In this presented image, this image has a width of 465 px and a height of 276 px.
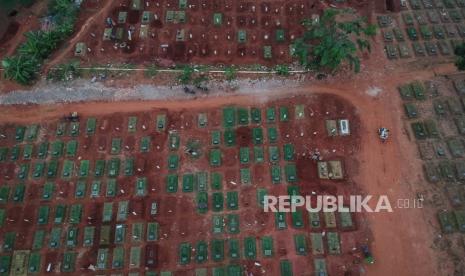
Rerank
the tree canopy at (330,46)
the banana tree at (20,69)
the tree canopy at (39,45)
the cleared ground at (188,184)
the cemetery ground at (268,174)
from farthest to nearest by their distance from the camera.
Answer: the tree canopy at (39,45) → the banana tree at (20,69) → the tree canopy at (330,46) → the cleared ground at (188,184) → the cemetery ground at (268,174)

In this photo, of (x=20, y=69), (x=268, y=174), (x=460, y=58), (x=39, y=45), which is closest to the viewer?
(x=268, y=174)

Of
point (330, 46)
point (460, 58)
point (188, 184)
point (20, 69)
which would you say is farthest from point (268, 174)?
point (20, 69)

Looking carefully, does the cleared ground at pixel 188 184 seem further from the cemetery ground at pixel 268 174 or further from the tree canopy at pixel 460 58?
the tree canopy at pixel 460 58

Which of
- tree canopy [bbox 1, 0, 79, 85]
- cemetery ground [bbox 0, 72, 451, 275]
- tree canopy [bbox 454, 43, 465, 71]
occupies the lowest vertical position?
cemetery ground [bbox 0, 72, 451, 275]

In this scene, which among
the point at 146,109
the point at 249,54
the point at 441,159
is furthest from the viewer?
the point at 249,54

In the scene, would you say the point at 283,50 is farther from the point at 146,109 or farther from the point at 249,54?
the point at 146,109

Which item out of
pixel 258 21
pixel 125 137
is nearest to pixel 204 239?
pixel 125 137

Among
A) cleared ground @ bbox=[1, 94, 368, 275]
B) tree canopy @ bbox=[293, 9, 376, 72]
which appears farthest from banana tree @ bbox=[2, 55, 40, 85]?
tree canopy @ bbox=[293, 9, 376, 72]

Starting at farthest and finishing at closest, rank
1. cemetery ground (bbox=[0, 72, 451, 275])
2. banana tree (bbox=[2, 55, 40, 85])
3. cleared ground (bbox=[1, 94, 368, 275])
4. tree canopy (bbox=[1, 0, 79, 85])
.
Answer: tree canopy (bbox=[1, 0, 79, 85])
banana tree (bbox=[2, 55, 40, 85])
cleared ground (bbox=[1, 94, 368, 275])
cemetery ground (bbox=[0, 72, 451, 275])

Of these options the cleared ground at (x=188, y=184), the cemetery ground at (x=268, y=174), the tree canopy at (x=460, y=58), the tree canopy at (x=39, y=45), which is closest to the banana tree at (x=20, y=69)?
the tree canopy at (x=39, y=45)

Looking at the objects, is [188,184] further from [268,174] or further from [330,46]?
[330,46]

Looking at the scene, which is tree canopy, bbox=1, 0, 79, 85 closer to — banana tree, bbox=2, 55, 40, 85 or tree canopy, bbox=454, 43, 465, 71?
banana tree, bbox=2, 55, 40, 85
